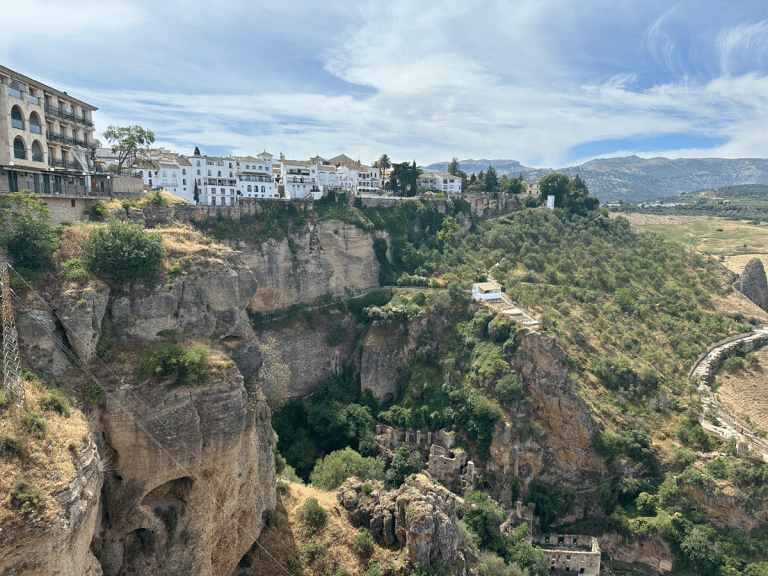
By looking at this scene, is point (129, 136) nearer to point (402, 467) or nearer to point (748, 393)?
point (402, 467)

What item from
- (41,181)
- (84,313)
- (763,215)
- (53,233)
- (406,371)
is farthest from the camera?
(763,215)

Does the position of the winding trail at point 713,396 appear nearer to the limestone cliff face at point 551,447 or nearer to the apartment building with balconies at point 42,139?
the limestone cliff face at point 551,447

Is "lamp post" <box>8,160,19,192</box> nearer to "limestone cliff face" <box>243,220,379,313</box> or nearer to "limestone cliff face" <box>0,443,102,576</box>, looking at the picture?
"limestone cliff face" <box>0,443,102,576</box>

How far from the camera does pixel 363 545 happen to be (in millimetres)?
30156

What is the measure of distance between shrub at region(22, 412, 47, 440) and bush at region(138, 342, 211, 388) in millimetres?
5385

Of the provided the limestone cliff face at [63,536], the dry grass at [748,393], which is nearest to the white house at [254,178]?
the limestone cliff face at [63,536]

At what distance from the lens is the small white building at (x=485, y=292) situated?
178ft

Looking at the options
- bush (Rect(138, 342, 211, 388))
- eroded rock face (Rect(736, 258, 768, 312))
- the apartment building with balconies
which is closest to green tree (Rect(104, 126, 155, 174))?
the apartment building with balconies

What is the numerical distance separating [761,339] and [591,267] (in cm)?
1907

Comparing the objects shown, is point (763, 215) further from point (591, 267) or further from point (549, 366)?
point (549, 366)

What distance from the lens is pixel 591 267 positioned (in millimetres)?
63969

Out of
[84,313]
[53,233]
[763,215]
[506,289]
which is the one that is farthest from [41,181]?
[763,215]

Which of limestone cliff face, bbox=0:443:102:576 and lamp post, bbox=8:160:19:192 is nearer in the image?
limestone cliff face, bbox=0:443:102:576

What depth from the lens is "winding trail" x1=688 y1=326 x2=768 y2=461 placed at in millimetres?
42403
